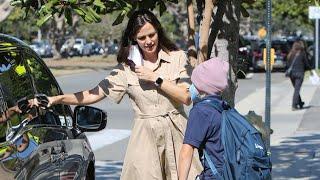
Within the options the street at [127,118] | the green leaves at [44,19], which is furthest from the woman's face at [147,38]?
the street at [127,118]

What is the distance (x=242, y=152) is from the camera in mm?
3932

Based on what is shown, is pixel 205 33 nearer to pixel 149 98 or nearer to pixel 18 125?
pixel 149 98

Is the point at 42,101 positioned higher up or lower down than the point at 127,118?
higher up

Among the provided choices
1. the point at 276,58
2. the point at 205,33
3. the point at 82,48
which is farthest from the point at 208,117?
the point at 82,48

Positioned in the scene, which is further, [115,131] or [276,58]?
[276,58]

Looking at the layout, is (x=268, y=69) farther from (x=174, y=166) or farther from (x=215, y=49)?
(x=174, y=166)

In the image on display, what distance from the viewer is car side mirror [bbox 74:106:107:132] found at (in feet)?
18.1

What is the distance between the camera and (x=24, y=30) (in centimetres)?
8369

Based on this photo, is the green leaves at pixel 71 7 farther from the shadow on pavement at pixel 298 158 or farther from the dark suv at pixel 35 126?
the shadow on pavement at pixel 298 158

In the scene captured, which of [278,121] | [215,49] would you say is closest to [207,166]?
[215,49]

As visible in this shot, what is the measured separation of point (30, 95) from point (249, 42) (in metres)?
37.0

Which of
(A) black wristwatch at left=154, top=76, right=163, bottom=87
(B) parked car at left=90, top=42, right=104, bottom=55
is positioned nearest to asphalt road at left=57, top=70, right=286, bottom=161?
(A) black wristwatch at left=154, top=76, right=163, bottom=87

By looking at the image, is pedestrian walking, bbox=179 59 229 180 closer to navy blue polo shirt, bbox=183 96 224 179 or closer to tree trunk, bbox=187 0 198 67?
navy blue polo shirt, bbox=183 96 224 179

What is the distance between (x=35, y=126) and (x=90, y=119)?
1014 mm
